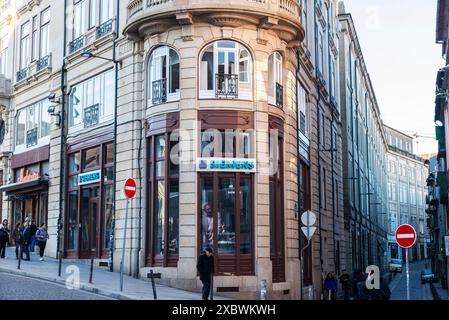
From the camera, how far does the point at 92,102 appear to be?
28578mm

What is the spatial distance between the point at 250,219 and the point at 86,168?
8.75 meters

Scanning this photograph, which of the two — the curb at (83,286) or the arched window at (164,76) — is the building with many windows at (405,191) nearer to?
the arched window at (164,76)

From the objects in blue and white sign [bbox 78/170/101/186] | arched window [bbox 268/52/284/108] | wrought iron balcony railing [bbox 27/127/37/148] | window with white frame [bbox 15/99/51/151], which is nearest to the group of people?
blue and white sign [bbox 78/170/101/186]

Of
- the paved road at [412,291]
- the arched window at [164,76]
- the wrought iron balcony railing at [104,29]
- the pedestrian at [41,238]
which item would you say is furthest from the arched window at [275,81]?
the paved road at [412,291]

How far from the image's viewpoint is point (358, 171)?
53.4m

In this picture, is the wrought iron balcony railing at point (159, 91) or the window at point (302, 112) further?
the window at point (302, 112)

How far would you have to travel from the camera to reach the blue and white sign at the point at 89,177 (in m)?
27.4

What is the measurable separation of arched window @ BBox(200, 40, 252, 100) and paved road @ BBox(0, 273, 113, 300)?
8204mm

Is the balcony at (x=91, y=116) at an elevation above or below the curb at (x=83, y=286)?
above

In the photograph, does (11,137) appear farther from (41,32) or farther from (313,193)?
(313,193)

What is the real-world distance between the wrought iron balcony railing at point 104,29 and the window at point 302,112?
8110mm

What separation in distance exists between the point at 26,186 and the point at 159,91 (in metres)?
10.9

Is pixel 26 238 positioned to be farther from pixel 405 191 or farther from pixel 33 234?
pixel 405 191

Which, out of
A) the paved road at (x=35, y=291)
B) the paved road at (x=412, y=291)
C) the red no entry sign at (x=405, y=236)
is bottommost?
the paved road at (x=412, y=291)
